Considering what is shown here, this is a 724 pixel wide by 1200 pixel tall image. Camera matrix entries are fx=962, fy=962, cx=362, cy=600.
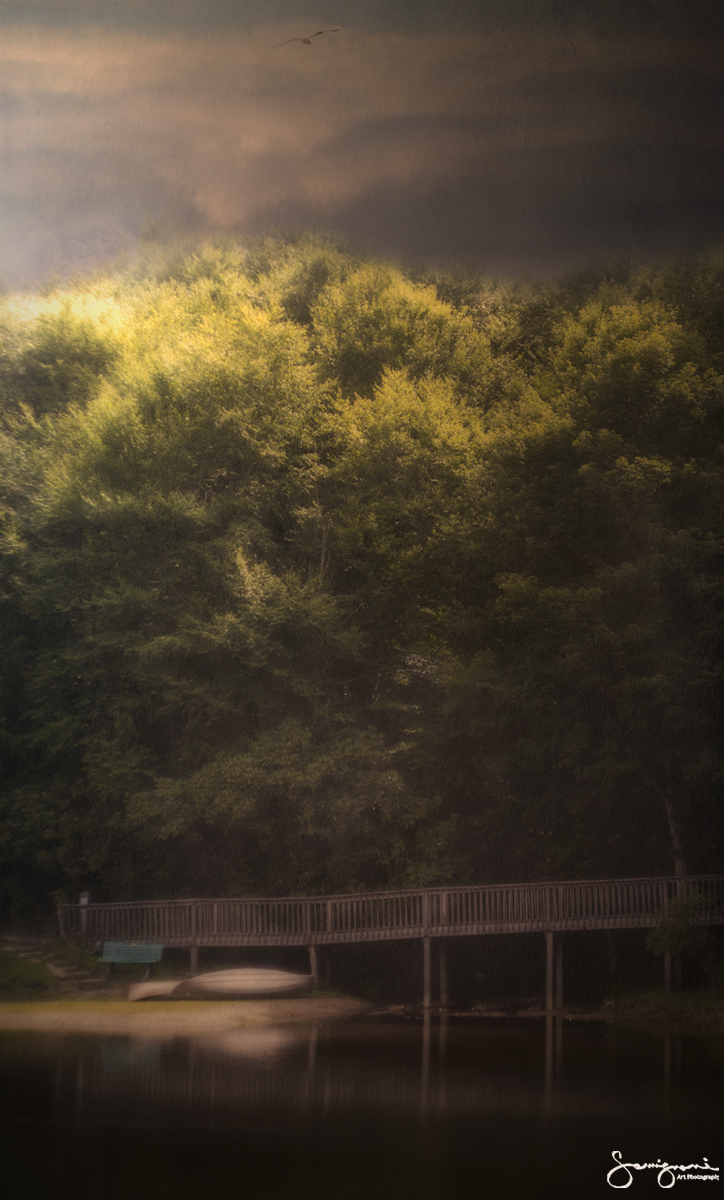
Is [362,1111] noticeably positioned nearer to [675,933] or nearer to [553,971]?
[553,971]

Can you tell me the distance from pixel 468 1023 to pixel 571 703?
1.24m

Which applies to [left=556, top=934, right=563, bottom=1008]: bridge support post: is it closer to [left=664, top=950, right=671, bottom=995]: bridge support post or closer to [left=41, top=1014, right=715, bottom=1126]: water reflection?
[left=41, top=1014, right=715, bottom=1126]: water reflection

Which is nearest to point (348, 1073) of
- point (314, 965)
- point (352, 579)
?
point (314, 965)

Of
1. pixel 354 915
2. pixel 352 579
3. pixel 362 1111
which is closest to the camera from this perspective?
pixel 362 1111

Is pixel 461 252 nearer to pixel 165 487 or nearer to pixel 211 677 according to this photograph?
pixel 165 487

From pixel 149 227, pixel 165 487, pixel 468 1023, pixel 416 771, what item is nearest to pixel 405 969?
pixel 468 1023

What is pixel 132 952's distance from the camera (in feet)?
12.2

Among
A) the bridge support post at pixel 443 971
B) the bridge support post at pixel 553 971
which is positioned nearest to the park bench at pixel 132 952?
the bridge support post at pixel 443 971

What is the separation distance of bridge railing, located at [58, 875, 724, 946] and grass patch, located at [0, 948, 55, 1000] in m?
0.17

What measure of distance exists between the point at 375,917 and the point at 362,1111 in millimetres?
872

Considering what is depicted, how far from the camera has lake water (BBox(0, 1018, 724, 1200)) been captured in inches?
108

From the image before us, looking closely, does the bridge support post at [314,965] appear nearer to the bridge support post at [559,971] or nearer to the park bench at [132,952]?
the park bench at [132,952]

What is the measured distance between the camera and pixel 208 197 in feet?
12.6

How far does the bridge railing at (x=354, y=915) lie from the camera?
3715 mm
